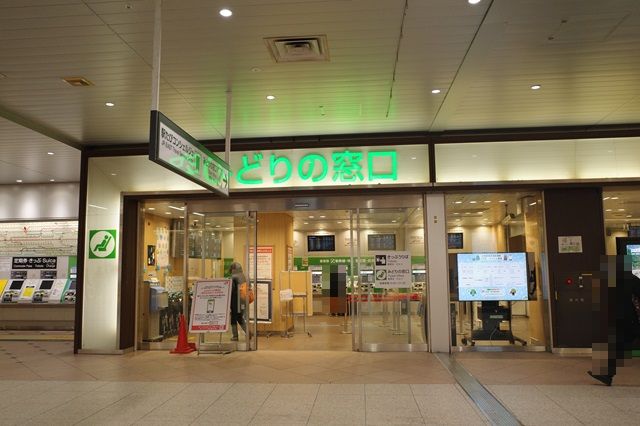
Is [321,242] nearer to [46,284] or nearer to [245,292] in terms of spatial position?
[245,292]

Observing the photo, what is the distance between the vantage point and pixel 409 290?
8234mm

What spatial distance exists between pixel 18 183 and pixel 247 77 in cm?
861

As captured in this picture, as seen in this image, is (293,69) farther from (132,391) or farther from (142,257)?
(142,257)

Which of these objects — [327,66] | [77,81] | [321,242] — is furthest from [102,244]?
[321,242]

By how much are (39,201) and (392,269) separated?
8.62 m

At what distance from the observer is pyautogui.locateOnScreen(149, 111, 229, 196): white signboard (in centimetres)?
427

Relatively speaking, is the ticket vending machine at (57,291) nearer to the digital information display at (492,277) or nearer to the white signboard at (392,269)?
the white signboard at (392,269)

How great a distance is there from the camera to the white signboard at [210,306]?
808 cm

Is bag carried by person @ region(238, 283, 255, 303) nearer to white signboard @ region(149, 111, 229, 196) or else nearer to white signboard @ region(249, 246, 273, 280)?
white signboard @ region(249, 246, 273, 280)

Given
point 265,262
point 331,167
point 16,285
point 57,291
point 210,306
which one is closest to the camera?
point 210,306

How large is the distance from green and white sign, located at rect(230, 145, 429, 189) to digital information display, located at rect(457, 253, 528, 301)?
157cm

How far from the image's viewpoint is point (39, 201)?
11.7 m

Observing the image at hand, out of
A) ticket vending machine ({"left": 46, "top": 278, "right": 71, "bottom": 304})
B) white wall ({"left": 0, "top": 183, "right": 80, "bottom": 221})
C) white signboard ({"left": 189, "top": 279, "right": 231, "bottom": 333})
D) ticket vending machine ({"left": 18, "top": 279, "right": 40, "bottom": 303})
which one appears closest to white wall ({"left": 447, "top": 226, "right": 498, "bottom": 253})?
white signboard ({"left": 189, "top": 279, "right": 231, "bottom": 333})

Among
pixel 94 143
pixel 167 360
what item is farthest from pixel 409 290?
pixel 94 143
